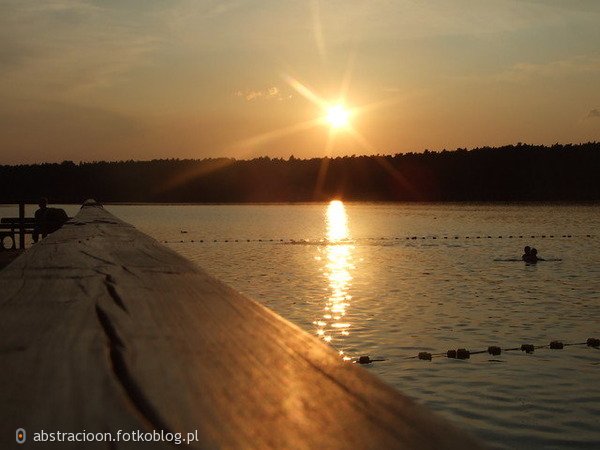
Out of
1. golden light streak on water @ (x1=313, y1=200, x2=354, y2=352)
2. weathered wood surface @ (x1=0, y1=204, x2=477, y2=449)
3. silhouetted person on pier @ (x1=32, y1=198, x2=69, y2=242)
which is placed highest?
weathered wood surface @ (x1=0, y1=204, x2=477, y2=449)

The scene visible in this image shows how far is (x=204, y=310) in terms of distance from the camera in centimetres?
234

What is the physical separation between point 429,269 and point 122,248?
34083 mm

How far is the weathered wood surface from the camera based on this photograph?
1163 mm

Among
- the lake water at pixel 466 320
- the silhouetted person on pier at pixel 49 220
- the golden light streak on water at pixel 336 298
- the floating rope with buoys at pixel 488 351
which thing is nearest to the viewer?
the lake water at pixel 466 320

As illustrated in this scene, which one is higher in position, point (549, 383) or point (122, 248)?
point (122, 248)

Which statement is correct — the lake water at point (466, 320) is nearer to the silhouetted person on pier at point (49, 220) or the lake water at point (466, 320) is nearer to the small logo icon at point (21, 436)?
the silhouetted person on pier at point (49, 220)

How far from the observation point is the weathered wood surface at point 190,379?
116 cm

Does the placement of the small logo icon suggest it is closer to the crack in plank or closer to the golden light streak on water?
the crack in plank

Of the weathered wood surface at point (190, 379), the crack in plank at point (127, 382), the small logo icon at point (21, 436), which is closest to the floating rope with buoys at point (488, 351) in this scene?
the weathered wood surface at point (190, 379)

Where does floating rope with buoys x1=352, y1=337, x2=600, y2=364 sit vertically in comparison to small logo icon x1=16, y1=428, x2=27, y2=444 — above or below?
below

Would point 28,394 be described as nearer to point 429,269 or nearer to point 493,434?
point 493,434

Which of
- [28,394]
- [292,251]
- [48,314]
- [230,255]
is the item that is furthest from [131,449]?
[292,251]

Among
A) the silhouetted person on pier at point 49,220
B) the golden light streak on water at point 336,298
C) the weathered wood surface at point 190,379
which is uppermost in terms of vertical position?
the weathered wood surface at point 190,379

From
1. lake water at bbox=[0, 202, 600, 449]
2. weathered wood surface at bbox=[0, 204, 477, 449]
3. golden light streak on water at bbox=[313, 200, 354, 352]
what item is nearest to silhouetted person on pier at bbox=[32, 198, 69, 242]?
lake water at bbox=[0, 202, 600, 449]
